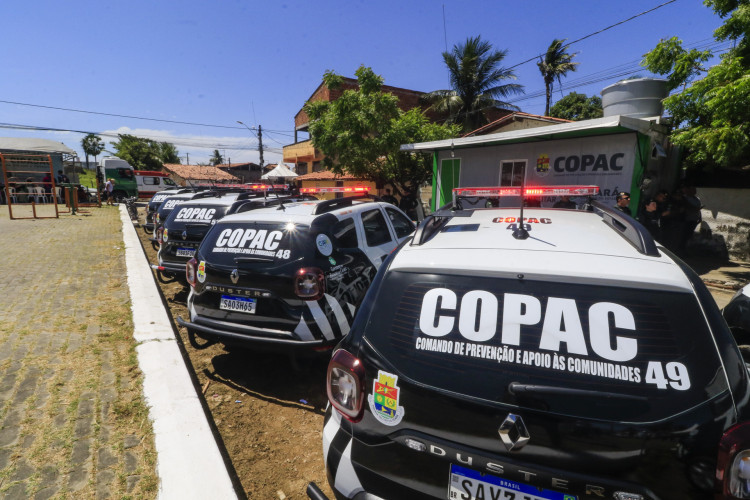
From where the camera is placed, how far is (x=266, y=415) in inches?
130

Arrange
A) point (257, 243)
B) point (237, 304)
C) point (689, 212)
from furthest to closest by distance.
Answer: point (689, 212)
point (257, 243)
point (237, 304)

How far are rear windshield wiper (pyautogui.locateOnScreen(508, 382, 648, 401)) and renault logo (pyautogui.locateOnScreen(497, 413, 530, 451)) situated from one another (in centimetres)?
9

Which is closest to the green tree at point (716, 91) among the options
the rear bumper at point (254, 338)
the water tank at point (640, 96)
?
the water tank at point (640, 96)

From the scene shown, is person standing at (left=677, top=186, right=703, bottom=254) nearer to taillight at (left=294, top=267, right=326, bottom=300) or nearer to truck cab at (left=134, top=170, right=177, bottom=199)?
taillight at (left=294, top=267, right=326, bottom=300)

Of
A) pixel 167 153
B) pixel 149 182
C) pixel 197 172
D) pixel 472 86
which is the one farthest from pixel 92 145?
pixel 472 86

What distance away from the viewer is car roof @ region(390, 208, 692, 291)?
156 centimetres

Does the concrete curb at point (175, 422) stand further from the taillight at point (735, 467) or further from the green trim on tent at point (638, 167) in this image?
the green trim on tent at point (638, 167)

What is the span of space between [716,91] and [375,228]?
630cm

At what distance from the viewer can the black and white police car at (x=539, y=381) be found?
1290 mm

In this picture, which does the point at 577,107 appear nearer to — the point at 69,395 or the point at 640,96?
the point at 640,96

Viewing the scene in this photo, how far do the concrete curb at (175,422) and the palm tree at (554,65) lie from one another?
111ft

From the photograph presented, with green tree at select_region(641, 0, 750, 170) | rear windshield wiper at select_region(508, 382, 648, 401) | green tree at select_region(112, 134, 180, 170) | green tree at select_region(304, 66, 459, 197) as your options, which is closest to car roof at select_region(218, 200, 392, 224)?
rear windshield wiper at select_region(508, 382, 648, 401)

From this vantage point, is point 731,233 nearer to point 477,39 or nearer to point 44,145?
point 477,39

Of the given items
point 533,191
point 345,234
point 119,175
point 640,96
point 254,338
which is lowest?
point 254,338
